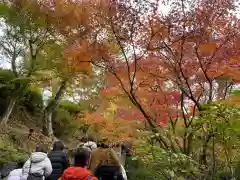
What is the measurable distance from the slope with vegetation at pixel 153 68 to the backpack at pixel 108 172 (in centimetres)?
42

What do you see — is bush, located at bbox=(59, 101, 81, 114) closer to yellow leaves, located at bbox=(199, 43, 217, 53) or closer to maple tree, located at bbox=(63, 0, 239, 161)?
maple tree, located at bbox=(63, 0, 239, 161)

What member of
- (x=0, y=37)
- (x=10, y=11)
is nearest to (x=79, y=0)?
(x=10, y=11)

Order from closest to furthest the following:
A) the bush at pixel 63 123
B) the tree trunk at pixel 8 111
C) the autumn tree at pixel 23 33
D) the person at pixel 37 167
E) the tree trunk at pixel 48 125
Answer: the person at pixel 37 167
the autumn tree at pixel 23 33
the tree trunk at pixel 8 111
the tree trunk at pixel 48 125
the bush at pixel 63 123

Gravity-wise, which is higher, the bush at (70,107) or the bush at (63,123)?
the bush at (70,107)

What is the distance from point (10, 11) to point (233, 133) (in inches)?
559

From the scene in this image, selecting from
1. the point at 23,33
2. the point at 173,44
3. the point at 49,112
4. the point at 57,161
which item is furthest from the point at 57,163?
the point at 49,112

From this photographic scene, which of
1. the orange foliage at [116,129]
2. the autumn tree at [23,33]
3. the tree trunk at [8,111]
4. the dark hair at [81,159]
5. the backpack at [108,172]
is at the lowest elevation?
the backpack at [108,172]

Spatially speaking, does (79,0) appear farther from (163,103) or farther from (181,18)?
(181,18)

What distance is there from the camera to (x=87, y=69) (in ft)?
50.5

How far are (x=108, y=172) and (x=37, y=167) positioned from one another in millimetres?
1403

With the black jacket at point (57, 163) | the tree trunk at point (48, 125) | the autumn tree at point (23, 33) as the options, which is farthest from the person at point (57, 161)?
the tree trunk at point (48, 125)

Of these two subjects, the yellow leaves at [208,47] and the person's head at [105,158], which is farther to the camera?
the yellow leaves at [208,47]

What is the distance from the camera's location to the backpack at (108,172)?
4797mm

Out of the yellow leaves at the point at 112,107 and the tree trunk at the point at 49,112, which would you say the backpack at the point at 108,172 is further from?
the yellow leaves at the point at 112,107
